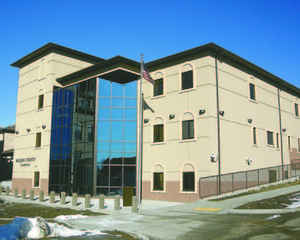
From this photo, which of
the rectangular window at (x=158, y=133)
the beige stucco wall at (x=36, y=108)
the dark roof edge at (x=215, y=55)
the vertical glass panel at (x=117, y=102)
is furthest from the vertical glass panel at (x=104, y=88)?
the beige stucco wall at (x=36, y=108)

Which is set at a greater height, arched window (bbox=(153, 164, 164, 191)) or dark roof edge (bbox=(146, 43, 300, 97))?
dark roof edge (bbox=(146, 43, 300, 97))

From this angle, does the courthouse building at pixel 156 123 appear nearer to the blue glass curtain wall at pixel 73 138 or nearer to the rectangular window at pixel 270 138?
the rectangular window at pixel 270 138

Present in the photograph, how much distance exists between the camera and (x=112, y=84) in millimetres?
30969

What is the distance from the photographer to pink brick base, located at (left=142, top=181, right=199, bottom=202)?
85.4ft

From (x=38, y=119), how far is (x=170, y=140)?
1692 centimetres

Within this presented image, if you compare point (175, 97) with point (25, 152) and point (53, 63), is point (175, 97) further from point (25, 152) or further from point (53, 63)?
point (25, 152)

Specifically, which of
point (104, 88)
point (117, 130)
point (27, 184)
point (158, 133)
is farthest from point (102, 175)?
point (27, 184)

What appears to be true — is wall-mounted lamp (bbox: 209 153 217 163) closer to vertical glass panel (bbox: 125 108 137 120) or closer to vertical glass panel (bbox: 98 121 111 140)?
vertical glass panel (bbox: 125 108 137 120)

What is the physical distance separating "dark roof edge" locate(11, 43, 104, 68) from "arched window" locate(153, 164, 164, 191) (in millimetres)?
16738

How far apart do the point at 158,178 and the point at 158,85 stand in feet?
28.6

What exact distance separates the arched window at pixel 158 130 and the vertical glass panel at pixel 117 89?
434 centimetres

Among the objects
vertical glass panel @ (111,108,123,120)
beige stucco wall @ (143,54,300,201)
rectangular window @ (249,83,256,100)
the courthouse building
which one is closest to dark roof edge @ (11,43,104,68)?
the courthouse building

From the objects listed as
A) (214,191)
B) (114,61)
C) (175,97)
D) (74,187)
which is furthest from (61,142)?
(214,191)

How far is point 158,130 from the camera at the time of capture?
29750mm
